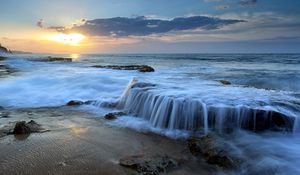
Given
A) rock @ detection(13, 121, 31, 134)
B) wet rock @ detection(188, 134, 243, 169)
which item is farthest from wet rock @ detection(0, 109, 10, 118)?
wet rock @ detection(188, 134, 243, 169)

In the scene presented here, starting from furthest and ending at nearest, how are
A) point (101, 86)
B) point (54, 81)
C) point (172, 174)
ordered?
point (54, 81), point (101, 86), point (172, 174)

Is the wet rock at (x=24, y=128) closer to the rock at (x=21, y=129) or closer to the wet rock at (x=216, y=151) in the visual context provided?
the rock at (x=21, y=129)

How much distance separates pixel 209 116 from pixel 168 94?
1852 millimetres

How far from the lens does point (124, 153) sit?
18.2 ft

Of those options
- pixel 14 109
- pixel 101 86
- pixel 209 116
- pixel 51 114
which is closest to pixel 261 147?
pixel 209 116

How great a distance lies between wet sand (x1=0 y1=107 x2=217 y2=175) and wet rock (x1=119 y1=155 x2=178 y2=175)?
11 cm

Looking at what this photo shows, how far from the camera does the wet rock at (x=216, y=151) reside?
510cm

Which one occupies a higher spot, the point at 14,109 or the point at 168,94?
the point at 168,94

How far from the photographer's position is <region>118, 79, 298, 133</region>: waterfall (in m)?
6.90

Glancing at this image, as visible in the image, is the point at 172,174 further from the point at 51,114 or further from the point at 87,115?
the point at 51,114

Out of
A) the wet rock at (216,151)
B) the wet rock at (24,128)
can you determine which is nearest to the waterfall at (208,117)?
the wet rock at (216,151)

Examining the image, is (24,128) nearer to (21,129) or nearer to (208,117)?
(21,129)

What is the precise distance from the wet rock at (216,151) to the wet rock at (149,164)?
69cm

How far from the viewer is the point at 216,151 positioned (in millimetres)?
5473
